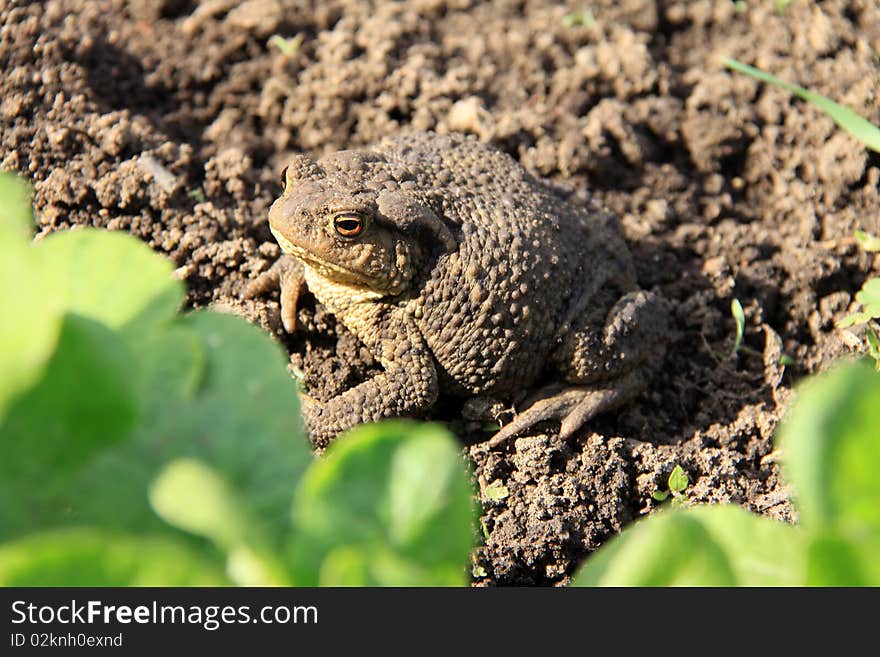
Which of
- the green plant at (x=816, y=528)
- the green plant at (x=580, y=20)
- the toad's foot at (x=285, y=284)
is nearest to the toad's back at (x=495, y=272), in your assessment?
the toad's foot at (x=285, y=284)

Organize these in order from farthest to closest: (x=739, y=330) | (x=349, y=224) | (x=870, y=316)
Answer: (x=739, y=330) < (x=870, y=316) < (x=349, y=224)

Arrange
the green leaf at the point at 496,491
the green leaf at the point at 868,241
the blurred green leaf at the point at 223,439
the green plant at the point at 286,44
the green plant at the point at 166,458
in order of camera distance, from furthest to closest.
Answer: the green plant at the point at 286,44, the green leaf at the point at 868,241, the green leaf at the point at 496,491, the blurred green leaf at the point at 223,439, the green plant at the point at 166,458

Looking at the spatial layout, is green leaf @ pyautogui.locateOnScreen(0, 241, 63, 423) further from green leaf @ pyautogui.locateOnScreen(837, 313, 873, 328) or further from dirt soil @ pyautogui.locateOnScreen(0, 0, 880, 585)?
green leaf @ pyautogui.locateOnScreen(837, 313, 873, 328)

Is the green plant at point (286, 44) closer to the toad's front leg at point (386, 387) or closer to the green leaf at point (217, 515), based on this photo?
the toad's front leg at point (386, 387)

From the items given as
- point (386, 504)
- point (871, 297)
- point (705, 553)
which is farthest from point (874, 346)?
point (386, 504)

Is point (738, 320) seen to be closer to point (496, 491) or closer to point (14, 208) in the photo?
point (496, 491)

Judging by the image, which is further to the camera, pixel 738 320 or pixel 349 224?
pixel 738 320
